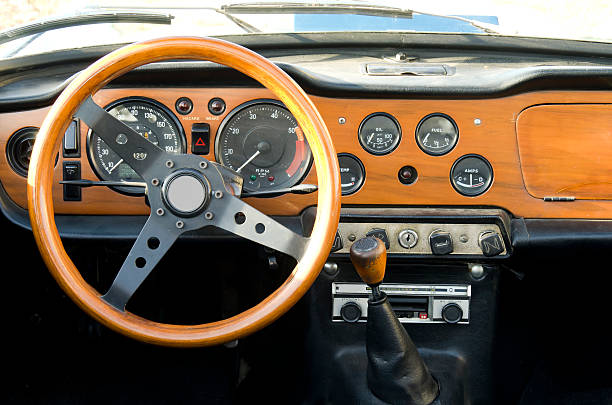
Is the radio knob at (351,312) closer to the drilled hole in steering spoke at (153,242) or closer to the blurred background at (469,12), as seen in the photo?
the drilled hole in steering spoke at (153,242)

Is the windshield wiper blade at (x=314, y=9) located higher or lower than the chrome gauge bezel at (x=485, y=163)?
higher

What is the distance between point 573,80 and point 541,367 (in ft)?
3.38

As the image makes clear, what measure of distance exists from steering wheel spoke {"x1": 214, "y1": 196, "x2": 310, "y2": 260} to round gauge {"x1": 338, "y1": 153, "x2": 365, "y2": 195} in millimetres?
476

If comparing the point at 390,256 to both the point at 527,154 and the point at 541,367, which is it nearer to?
the point at 527,154

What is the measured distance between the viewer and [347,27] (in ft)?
7.38

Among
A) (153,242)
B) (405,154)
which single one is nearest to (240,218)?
(153,242)

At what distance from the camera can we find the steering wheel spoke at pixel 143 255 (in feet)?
4.91

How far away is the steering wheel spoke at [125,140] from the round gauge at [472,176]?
0.90 m

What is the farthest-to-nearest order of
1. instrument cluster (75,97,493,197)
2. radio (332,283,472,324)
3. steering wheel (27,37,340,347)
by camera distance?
radio (332,283,472,324) < instrument cluster (75,97,493,197) < steering wheel (27,37,340,347)

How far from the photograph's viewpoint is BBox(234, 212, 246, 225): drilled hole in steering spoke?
1540 millimetres

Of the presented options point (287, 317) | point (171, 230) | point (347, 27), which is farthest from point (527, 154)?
point (171, 230)

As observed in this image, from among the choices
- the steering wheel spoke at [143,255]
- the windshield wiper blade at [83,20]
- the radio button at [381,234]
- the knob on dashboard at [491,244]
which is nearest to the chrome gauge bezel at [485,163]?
the knob on dashboard at [491,244]

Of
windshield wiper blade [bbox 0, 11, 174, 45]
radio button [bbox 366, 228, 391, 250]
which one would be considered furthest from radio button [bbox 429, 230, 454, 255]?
windshield wiper blade [bbox 0, 11, 174, 45]

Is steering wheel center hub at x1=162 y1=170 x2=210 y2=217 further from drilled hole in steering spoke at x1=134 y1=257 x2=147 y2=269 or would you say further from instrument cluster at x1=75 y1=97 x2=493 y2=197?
instrument cluster at x1=75 y1=97 x2=493 y2=197
